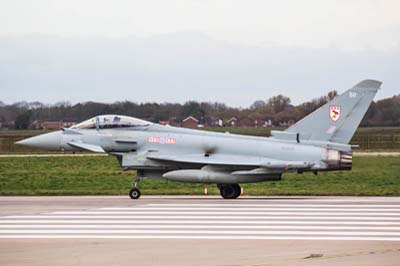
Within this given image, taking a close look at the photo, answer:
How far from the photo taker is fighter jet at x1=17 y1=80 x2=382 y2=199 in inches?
904

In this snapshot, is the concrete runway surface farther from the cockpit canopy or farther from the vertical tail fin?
the cockpit canopy

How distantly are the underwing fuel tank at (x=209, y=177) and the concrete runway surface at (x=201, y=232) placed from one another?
1.93 feet

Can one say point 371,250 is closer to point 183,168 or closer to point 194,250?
point 194,250

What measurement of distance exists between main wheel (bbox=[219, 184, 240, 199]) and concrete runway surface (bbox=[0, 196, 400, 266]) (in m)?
0.91

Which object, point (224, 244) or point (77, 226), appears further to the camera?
point (77, 226)

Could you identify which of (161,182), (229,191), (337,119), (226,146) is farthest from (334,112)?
(161,182)

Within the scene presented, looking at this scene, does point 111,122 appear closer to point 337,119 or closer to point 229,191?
point 229,191

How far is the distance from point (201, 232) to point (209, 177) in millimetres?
7687

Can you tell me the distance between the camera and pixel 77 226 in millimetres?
16344

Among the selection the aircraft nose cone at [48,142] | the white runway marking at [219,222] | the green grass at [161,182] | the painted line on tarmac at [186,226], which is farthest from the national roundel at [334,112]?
the painted line on tarmac at [186,226]

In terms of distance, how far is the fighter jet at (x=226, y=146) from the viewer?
22969 millimetres

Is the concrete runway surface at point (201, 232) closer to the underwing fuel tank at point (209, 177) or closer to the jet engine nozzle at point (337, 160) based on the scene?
the underwing fuel tank at point (209, 177)

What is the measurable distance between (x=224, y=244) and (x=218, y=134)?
1031 centimetres

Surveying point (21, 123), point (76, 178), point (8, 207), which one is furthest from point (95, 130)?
point (21, 123)
